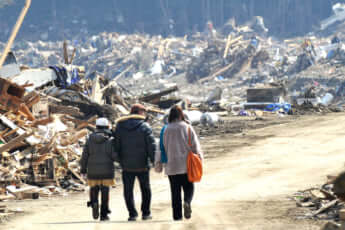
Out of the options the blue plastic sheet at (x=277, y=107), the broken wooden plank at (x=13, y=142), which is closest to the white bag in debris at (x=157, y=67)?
the blue plastic sheet at (x=277, y=107)

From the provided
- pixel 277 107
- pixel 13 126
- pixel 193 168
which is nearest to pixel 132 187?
pixel 193 168

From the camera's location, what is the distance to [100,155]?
22.5ft

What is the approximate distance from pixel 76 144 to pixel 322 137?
7.93m

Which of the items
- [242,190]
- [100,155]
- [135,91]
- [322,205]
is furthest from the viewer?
[135,91]

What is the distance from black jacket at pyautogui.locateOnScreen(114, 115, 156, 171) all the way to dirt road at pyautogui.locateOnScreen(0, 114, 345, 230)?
71 cm

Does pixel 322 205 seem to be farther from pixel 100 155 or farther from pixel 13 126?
pixel 13 126

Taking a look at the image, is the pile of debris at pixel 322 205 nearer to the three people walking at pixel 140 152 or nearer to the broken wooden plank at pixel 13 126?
the three people walking at pixel 140 152

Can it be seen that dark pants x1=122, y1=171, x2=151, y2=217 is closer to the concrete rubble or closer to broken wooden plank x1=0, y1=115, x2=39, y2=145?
the concrete rubble

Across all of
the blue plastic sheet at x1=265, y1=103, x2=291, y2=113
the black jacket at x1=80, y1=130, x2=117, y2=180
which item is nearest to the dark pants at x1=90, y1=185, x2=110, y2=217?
the black jacket at x1=80, y1=130, x2=117, y2=180

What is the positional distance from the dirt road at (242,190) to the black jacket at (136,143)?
71 cm

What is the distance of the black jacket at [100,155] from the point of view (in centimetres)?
683

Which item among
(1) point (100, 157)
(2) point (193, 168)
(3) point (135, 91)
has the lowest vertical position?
(2) point (193, 168)

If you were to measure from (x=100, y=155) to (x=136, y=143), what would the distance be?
47cm

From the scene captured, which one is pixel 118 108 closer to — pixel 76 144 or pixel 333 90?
pixel 76 144
